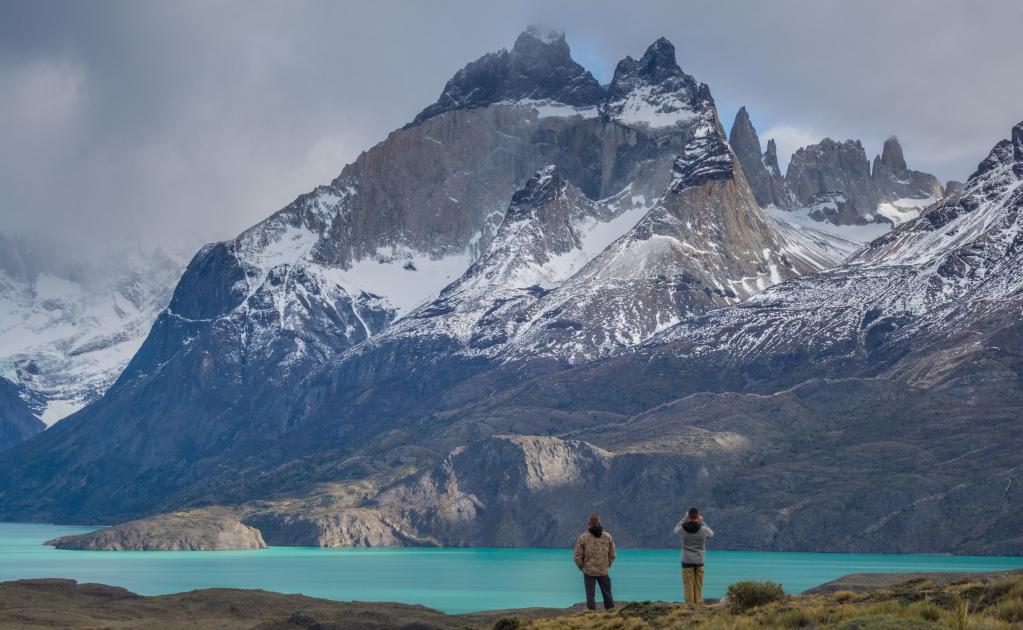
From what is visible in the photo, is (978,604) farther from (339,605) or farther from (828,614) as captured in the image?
(339,605)

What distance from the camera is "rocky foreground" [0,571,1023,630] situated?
3719 cm

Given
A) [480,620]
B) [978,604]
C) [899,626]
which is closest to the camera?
[899,626]

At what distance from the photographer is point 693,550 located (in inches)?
1809

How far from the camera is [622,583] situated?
160 meters

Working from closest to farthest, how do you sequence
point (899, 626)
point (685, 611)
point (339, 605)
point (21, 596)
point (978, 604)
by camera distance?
point (899, 626)
point (978, 604)
point (685, 611)
point (339, 605)
point (21, 596)

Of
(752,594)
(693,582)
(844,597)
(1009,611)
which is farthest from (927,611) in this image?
(693,582)

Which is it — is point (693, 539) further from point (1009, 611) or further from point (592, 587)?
point (1009, 611)

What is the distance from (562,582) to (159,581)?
2055 inches

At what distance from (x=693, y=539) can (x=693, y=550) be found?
1.32 feet

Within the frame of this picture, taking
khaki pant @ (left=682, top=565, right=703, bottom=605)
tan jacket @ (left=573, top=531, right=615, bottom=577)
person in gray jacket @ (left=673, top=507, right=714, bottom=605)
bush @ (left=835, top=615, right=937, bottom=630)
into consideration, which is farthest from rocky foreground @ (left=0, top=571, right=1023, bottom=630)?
tan jacket @ (left=573, top=531, right=615, bottom=577)

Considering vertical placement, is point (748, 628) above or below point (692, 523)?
below

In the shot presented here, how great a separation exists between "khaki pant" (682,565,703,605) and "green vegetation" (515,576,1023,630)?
57 centimetres

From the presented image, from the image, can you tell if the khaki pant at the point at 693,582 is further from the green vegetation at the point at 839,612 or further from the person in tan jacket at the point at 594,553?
the person in tan jacket at the point at 594,553

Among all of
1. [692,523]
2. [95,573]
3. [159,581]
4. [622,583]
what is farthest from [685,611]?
[95,573]
